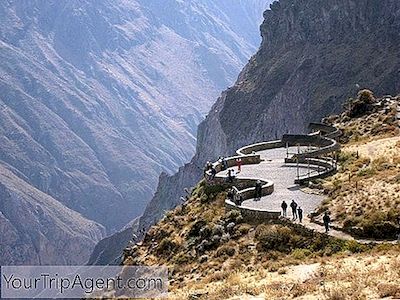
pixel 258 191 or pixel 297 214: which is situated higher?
pixel 258 191

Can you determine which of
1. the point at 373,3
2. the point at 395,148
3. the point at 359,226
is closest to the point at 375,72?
the point at 373,3

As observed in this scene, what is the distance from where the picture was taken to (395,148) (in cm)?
5222

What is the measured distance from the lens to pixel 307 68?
159 meters


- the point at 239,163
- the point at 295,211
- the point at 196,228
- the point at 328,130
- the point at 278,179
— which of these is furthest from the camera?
the point at 328,130

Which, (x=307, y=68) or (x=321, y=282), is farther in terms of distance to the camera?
(x=307, y=68)

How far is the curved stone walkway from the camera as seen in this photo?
35275 millimetres

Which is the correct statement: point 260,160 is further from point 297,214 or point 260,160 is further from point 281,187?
point 297,214

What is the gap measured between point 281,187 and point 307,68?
Answer: 11818 cm

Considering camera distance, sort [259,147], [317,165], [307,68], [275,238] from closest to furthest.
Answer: [275,238] < [317,165] < [259,147] < [307,68]

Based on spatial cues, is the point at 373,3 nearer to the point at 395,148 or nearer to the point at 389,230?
the point at 395,148

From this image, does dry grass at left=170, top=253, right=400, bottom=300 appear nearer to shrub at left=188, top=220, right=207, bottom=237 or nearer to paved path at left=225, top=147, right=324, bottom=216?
shrub at left=188, top=220, right=207, bottom=237

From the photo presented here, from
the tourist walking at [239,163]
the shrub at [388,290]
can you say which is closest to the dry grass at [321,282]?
the shrub at [388,290]

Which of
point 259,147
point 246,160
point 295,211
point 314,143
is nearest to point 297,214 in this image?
point 295,211

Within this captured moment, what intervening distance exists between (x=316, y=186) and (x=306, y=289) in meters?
19.2
